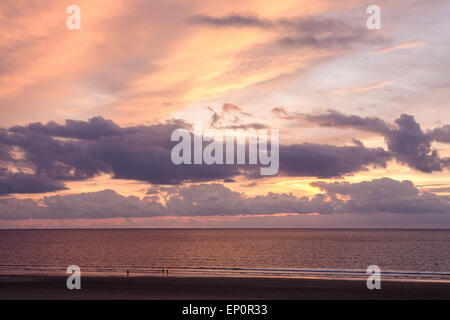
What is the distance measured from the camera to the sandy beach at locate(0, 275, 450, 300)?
1303 inches

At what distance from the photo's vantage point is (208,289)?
36562 millimetres

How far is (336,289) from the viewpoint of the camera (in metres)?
37.0

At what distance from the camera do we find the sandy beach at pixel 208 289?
33.1m
